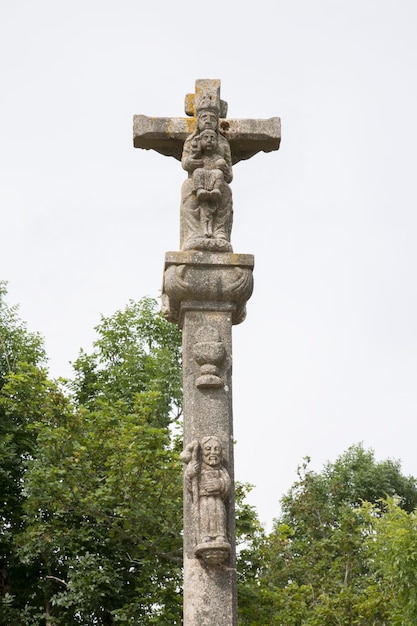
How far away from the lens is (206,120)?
10.1 meters

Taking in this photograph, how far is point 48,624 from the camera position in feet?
65.6

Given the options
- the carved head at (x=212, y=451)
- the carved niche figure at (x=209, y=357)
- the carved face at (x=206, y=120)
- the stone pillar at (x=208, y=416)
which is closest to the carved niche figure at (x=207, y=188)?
the carved face at (x=206, y=120)

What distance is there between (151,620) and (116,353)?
8.61 m

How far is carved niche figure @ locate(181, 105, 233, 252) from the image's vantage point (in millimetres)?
9766

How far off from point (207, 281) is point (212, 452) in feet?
4.96

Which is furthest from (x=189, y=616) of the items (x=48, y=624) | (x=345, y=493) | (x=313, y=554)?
(x=345, y=493)

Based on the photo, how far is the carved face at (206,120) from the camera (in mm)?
10070

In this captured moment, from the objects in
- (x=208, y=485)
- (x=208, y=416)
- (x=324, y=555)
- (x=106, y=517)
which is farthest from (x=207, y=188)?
(x=324, y=555)

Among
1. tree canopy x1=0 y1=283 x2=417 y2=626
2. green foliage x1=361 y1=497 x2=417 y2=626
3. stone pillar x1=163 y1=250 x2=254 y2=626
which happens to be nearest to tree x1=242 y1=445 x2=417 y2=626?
tree canopy x1=0 y1=283 x2=417 y2=626

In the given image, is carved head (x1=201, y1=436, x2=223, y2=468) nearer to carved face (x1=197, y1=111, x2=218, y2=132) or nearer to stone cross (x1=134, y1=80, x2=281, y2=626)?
stone cross (x1=134, y1=80, x2=281, y2=626)

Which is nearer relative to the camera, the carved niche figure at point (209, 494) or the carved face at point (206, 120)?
the carved niche figure at point (209, 494)

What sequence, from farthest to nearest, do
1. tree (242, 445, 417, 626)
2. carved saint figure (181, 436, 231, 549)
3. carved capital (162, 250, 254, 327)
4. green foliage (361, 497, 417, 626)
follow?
tree (242, 445, 417, 626) → green foliage (361, 497, 417, 626) → carved capital (162, 250, 254, 327) → carved saint figure (181, 436, 231, 549)

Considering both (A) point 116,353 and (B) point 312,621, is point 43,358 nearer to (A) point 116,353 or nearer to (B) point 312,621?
(A) point 116,353

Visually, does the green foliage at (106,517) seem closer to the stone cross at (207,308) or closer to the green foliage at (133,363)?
the green foliage at (133,363)
